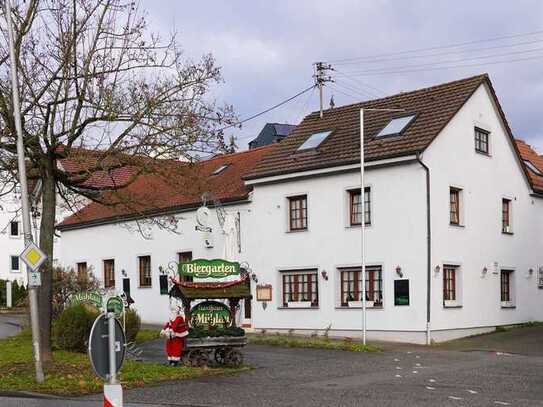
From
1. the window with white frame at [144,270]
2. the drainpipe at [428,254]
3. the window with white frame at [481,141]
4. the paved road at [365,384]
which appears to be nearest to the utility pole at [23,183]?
the paved road at [365,384]

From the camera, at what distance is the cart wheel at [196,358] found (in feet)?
63.8

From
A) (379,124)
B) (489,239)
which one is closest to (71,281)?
(379,124)

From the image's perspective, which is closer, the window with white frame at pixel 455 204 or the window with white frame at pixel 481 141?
the window with white frame at pixel 455 204

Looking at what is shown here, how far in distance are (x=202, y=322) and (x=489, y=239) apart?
13.4m

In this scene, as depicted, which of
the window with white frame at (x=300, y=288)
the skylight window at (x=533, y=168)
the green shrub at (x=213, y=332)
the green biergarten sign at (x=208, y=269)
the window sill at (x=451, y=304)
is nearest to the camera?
→ the green shrub at (x=213, y=332)

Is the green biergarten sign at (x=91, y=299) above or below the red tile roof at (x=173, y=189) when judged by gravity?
below

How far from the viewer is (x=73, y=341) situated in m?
23.8

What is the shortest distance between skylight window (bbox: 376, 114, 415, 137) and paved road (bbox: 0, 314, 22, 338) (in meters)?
14.2

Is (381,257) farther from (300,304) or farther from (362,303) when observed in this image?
(300,304)

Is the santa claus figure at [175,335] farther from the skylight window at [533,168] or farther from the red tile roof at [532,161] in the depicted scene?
the skylight window at [533,168]

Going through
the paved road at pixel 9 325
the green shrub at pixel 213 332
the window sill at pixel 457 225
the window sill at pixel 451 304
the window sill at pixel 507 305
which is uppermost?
the window sill at pixel 457 225

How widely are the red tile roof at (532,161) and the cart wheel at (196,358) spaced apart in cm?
1716

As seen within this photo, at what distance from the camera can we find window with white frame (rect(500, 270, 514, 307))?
3042 cm

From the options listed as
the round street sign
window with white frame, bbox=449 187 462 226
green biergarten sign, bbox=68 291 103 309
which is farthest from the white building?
the round street sign
